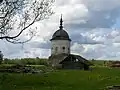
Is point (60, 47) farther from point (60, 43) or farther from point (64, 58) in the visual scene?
point (64, 58)

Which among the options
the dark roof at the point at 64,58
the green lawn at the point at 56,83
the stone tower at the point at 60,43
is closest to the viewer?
the green lawn at the point at 56,83

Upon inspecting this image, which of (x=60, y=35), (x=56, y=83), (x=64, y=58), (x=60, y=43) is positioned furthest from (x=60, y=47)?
(x=56, y=83)

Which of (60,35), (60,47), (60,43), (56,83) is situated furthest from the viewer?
(60,47)

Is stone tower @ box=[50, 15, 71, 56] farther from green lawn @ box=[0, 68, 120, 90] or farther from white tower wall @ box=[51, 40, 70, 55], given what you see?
green lawn @ box=[0, 68, 120, 90]

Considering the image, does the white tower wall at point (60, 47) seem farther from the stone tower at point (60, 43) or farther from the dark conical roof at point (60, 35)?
the dark conical roof at point (60, 35)

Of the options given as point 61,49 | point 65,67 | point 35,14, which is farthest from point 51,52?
point 35,14

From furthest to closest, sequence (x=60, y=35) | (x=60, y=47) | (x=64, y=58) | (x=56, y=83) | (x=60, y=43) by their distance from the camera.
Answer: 1. (x=60, y=47)
2. (x=60, y=43)
3. (x=60, y=35)
4. (x=64, y=58)
5. (x=56, y=83)

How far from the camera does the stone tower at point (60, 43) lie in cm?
9906

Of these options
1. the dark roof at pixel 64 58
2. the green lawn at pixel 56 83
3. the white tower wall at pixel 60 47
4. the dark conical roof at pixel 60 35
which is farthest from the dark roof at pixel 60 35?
the green lawn at pixel 56 83

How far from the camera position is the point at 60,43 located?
99562 millimetres

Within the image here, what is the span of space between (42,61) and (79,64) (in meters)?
21.9

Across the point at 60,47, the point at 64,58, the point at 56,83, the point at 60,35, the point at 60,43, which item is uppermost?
the point at 60,35

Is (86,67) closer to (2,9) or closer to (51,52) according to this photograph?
(51,52)

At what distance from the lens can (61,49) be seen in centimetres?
9931
